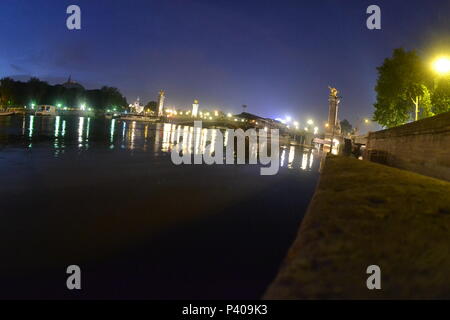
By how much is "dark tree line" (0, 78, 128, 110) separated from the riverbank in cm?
10931

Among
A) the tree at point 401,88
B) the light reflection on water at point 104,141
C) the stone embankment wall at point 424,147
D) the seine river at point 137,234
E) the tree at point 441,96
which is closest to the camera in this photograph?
the seine river at point 137,234

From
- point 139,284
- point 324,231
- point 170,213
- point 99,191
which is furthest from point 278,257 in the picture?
point 99,191

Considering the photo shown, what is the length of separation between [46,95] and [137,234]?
124 m

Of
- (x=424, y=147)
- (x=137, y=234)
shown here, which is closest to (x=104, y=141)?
(x=137, y=234)

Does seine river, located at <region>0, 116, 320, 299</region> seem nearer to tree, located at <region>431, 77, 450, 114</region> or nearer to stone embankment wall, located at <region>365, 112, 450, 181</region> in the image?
stone embankment wall, located at <region>365, 112, 450, 181</region>

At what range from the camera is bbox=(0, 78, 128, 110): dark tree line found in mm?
97188

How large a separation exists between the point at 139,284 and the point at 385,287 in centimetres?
365

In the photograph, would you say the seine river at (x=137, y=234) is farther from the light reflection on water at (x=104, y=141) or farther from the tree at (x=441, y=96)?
the tree at (x=441, y=96)

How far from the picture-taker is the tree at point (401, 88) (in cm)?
3447

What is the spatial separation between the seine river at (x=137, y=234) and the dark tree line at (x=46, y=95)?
101 metres

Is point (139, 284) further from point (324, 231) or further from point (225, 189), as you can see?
point (225, 189)

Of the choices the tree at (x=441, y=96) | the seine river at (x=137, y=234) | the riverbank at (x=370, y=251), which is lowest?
the seine river at (x=137, y=234)

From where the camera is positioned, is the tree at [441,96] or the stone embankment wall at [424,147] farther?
the tree at [441,96]

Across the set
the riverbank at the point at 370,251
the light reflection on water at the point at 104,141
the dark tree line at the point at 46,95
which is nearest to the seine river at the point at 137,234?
the riverbank at the point at 370,251
